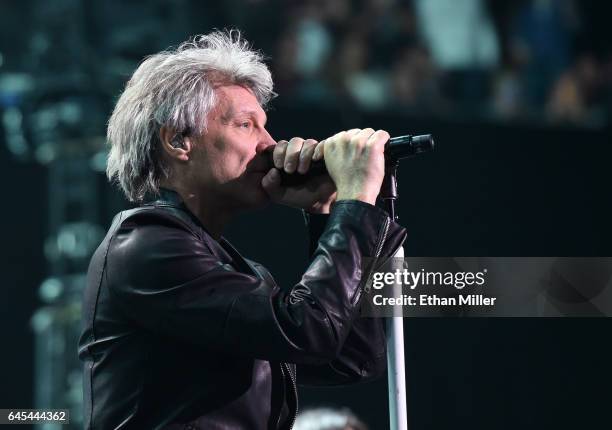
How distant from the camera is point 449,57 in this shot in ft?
13.9

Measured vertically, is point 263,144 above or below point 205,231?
above

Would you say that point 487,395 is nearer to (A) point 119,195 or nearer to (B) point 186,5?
(A) point 119,195

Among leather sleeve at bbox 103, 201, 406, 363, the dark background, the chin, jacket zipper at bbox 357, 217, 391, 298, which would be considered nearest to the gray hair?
the chin

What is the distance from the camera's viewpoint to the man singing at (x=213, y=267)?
1.40 meters

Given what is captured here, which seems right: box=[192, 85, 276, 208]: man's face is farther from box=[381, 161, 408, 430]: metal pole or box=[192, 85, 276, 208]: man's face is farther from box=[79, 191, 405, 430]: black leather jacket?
box=[381, 161, 408, 430]: metal pole

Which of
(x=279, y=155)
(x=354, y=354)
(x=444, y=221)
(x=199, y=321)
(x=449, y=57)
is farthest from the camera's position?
(x=449, y=57)

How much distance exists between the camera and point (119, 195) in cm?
352

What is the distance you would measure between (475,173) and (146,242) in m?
2.81

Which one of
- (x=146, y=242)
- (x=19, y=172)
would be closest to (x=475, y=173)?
(x=19, y=172)

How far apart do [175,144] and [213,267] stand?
1.07 feet

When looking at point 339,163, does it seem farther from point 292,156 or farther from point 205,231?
point 205,231

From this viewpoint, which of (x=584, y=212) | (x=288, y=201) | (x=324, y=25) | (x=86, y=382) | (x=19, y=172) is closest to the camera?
(x=86, y=382)

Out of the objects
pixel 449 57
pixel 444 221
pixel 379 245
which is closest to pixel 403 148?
pixel 379 245

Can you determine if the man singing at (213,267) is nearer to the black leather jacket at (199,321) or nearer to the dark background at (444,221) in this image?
the black leather jacket at (199,321)
